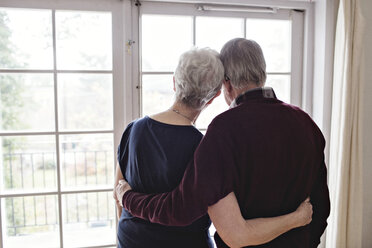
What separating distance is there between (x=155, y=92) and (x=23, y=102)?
249cm

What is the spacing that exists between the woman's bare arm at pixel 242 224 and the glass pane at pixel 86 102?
115 inches

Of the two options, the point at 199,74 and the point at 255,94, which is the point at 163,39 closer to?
the point at 199,74

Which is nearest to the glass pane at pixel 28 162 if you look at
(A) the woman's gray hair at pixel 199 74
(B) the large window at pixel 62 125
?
(B) the large window at pixel 62 125

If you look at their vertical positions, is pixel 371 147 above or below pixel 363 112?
below

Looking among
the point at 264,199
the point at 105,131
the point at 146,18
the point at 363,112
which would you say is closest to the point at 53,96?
the point at 105,131

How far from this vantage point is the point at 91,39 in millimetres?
3383

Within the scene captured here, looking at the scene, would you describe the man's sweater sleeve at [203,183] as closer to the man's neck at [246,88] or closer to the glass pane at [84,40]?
the man's neck at [246,88]

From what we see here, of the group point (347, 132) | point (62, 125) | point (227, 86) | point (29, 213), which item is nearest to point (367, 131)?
point (347, 132)

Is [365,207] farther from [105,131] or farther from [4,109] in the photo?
[4,109]

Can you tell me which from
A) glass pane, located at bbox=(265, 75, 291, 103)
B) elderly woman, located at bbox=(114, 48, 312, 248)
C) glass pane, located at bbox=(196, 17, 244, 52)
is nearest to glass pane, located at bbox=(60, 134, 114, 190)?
glass pane, located at bbox=(196, 17, 244, 52)

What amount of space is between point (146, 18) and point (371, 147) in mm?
1573

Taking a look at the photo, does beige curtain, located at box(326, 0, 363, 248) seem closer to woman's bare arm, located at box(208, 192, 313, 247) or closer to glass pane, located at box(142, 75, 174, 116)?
woman's bare arm, located at box(208, 192, 313, 247)

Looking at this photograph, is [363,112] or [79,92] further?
[79,92]

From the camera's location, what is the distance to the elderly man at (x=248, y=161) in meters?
0.83
